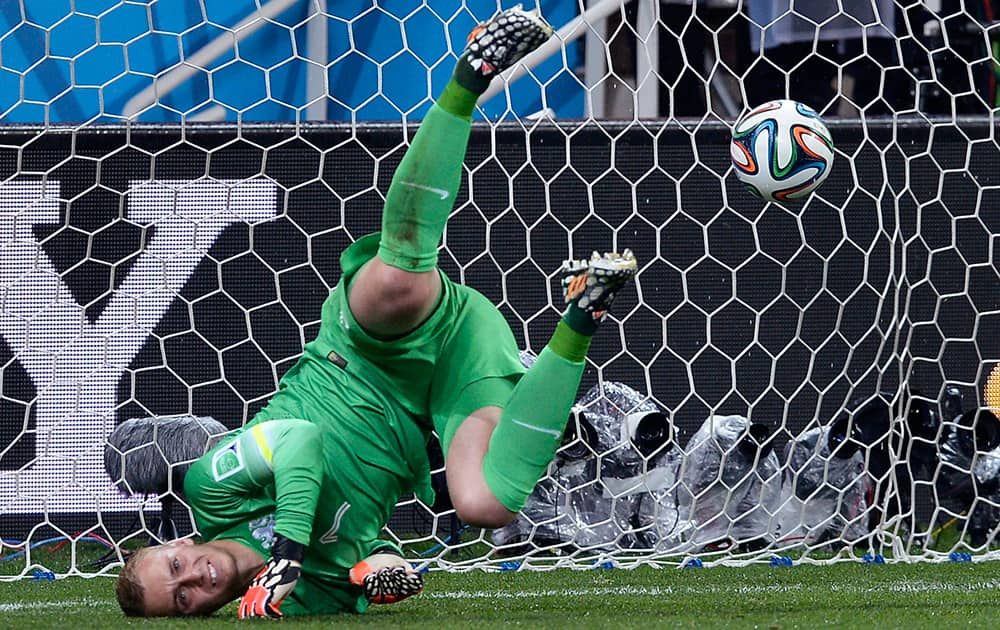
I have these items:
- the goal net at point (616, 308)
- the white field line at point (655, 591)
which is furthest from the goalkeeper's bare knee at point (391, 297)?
the goal net at point (616, 308)

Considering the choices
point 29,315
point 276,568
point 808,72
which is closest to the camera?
point 276,568

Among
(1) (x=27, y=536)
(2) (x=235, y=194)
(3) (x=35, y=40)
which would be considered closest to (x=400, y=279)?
(2) (x=235, y=194)

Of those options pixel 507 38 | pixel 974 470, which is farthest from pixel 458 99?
pixel 974 470

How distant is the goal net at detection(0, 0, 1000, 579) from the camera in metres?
5.45

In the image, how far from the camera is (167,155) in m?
5.47

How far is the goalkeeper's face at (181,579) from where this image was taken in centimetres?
342

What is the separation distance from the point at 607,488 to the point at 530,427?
225 cm

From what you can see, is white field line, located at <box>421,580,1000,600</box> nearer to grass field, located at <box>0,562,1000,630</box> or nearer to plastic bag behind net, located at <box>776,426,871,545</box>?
grass field, located at <box>0,562,1000,630</box>

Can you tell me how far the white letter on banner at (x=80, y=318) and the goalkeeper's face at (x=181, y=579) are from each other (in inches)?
79.4

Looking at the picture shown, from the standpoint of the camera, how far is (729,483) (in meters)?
5.61

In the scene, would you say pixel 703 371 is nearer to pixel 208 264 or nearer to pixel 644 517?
pixel 644 517

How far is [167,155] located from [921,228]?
9.50 ft

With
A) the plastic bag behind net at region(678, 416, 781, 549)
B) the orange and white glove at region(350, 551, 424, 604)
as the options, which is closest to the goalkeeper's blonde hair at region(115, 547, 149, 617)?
the orange and white glove at region(350, 551, 424, 604)

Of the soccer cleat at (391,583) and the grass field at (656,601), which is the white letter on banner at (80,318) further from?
the soccer cleat at (391,583)
